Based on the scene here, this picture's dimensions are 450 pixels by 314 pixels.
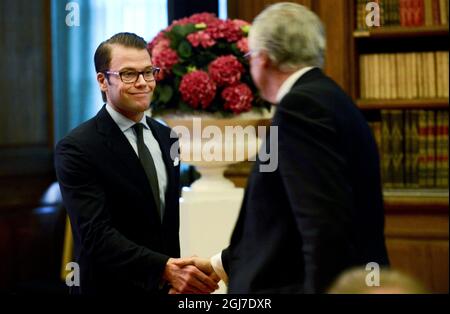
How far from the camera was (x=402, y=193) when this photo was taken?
3389 millimetres

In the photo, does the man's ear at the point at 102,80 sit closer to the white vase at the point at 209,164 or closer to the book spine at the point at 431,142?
the white vase at the point at 209,164

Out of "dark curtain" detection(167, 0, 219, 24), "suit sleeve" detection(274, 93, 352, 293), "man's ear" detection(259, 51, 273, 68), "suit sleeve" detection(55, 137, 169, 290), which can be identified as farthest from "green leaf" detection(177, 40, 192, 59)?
"dark curtain" detection(167, 0, 219, 24)

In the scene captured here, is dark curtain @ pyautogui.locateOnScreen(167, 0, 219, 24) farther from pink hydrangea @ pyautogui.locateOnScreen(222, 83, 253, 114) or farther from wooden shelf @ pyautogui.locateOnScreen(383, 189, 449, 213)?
pink hydrangea @ pyautogui.locateOnScreen(222, 83, 253, 114)

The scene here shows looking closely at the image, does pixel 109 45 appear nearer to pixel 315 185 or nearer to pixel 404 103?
pixel 315 185

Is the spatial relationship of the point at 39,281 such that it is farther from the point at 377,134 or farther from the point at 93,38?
the point at 377,134

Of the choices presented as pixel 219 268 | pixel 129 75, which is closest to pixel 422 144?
pixel 219 268

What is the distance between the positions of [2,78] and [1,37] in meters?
0.19

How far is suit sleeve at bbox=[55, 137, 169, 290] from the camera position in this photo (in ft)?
5.74

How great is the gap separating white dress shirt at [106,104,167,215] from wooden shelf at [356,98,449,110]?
171 cm

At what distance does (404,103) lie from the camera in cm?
338

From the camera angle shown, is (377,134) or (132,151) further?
(377,134)

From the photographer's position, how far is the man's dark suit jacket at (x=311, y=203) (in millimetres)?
1380

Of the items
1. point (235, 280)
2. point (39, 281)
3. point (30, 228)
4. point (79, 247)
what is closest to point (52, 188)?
point (30, 228)
